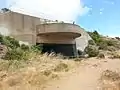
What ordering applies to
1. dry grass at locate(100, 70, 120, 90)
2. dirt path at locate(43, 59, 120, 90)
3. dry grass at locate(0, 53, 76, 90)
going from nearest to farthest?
dry grass at locate(100, 70, 120, 90)
dirt path at locate(43, 59, 120, 90)
dry grass at locate(0, 53, 76, 90)

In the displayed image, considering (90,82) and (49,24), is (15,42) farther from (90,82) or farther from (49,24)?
(90,82)

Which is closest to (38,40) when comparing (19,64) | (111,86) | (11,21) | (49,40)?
(49,40)

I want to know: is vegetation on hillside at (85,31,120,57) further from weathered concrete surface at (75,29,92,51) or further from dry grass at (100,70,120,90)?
dry grass at (100,70,120,90)

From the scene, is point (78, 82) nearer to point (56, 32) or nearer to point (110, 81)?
point (110, 81)

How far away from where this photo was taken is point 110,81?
37.9 feet

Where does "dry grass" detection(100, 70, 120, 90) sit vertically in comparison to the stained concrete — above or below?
below

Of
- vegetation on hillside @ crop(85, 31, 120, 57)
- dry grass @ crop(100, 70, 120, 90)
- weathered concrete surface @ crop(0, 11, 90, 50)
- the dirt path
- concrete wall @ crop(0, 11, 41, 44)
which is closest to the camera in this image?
dry grass @ crop(100, 70, 120, 90)

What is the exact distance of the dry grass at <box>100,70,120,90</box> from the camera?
34.1ft

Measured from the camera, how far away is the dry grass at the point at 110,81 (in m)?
10.4

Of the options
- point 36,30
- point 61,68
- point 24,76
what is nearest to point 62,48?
point 36,30

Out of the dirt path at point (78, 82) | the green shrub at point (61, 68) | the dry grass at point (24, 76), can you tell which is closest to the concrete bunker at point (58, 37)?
the green shrub at point (61, 68)

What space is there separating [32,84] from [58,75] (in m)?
2.06

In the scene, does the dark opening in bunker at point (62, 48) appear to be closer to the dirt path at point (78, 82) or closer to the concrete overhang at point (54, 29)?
the concrete overhang at point (54, 29)

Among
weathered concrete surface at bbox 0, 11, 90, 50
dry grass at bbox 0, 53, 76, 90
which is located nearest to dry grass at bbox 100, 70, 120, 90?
dry grass at bbox 0, 53, 76, 90
